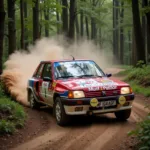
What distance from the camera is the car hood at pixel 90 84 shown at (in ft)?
27.1

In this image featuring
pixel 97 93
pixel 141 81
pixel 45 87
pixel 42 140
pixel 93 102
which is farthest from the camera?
pixel 141 81

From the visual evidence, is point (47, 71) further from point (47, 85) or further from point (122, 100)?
point (122, 100)

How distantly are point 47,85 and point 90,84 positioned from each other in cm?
183

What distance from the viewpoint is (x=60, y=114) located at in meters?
8.53

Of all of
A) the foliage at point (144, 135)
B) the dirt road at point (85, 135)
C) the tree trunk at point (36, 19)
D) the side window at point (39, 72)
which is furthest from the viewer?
the tree trunk at point (36, 19)

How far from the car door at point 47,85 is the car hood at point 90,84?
64cm

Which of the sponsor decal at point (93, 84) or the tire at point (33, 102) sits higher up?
the sponsor decal at point (93, 84)

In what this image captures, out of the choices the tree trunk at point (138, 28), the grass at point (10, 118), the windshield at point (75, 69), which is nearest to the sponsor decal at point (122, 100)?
the windshield at point (75, 69)

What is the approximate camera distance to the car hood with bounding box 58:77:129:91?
27.1 ft

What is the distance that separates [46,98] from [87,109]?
2.14 m

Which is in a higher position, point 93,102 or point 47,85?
point 47,85

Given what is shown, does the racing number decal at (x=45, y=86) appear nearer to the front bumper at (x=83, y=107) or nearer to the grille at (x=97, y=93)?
the front bumper at (x=83, y=107)

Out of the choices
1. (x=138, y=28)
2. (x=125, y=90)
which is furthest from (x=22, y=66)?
(x=125, y=90)

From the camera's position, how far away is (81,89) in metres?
8.21
